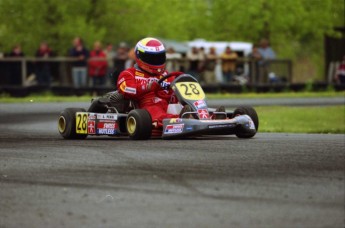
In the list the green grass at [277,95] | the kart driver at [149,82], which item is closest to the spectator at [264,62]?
the green grass at [277,95]

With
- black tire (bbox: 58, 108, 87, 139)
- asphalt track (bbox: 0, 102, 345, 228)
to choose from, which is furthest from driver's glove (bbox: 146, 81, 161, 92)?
asphalt track (bbox: 0, 102, 345, 228)

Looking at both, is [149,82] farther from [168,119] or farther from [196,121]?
[196,121]

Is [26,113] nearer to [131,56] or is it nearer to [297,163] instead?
[131,56]

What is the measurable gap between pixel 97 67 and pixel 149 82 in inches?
615

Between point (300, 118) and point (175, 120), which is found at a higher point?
point (175, 120)

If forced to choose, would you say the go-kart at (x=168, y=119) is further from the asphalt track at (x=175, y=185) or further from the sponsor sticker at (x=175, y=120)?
the asphalt track at (x=175, y=185)

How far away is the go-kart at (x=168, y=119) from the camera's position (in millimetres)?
12367

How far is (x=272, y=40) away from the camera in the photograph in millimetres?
44031

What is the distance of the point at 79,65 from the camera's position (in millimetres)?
29047

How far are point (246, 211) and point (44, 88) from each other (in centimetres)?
2132

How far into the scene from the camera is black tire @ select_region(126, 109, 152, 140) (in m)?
12.5

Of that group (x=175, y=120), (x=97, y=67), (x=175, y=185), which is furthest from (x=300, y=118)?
(x=175, y=185)

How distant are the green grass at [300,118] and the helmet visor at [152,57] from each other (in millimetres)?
3419

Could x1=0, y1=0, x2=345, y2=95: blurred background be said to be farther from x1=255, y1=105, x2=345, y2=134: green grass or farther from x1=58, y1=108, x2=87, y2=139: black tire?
x1=58, y1=108, x2=87, y2=139: black tire
